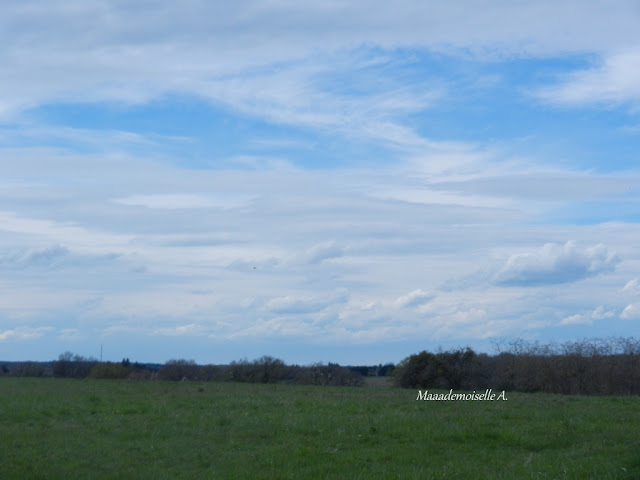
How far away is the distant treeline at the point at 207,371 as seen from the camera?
49562 mm

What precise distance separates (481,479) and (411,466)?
56.1 inches

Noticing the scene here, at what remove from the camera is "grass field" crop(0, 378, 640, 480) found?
1164 centimetres

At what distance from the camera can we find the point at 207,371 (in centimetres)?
5653

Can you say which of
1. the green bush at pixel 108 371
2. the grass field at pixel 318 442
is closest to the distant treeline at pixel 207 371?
the green bush at pixel 108 371

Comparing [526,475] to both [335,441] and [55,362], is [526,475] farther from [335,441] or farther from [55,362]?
[55,362]

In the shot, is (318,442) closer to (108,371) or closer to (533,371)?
(533,371)

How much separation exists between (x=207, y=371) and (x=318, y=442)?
4359cm

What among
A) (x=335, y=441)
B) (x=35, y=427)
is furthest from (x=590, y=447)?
(x=35, y=427)

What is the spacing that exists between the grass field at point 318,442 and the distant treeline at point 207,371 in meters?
28.6

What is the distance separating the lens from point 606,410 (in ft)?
66.1

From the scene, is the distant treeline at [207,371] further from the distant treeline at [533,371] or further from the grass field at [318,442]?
the grass field at [318,442]

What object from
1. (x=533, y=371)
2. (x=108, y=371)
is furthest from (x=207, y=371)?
(x=533, y=371)

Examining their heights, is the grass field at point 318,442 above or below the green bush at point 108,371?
below

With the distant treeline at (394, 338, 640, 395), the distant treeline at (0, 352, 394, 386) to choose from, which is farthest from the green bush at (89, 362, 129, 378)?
the distant treeline at (394, 338, 640, 395)
